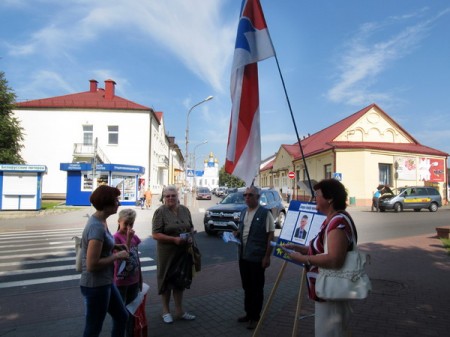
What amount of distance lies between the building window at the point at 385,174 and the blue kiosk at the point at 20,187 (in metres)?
28.0

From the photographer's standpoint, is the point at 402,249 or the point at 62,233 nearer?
the point at 402,249

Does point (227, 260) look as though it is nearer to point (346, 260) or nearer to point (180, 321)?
point (180, 321)

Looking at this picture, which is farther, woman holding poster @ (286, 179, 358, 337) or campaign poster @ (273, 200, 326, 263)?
campaign poster @ (273, 200, 326, 263)

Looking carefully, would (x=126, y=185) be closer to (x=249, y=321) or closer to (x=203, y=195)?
(x=203, y=195)

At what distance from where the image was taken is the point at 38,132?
3756cm

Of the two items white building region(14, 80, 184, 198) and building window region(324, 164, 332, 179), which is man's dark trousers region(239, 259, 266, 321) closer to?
building window region(324, 164, 332, 179)

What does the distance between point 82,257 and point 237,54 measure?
2.76 metres

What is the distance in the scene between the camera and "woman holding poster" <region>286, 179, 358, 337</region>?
8.87ft

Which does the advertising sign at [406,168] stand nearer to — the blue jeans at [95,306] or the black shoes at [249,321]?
the black shoes at [249,321]

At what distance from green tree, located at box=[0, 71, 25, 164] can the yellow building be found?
2568 cm

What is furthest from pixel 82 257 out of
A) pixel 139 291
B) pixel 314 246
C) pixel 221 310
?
pixel 221 310

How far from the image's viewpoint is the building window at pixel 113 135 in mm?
38156

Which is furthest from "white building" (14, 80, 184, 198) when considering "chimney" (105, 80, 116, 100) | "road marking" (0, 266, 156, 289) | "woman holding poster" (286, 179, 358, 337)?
"woman holding poster" (286, 179, 358, 337)

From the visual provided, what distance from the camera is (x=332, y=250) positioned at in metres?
2.70
